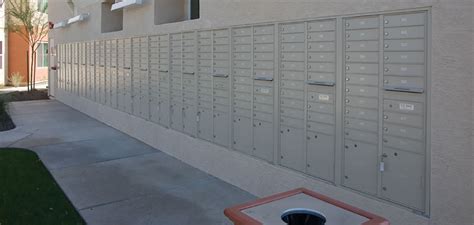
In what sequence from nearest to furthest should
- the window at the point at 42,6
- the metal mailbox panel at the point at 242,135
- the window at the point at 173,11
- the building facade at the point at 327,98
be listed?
the building facade at the point at 327,98 → the metal mailbox panel at the point at 242,135 → the window at the point at 173,11 → the window at the point at 42,6

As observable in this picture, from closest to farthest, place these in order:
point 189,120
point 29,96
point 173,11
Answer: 1. point 189,120
2. point 173,11
3. point 29,96

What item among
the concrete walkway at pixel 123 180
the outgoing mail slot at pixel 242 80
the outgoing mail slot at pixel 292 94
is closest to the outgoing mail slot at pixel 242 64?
the outgoing mail slot at pixel 242 80

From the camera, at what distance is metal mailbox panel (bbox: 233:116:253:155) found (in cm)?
514

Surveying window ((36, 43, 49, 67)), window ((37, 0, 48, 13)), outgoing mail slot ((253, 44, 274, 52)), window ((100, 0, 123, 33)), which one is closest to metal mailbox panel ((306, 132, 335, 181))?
outgoing mail slot ((253, 44, 274, 52))

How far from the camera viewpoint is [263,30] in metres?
4.80

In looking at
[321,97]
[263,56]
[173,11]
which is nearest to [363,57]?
[321,97]

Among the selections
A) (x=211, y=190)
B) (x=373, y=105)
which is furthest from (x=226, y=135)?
(x=373, y=105)

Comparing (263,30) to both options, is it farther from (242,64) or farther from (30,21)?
(30,21)

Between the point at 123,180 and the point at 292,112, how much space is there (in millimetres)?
2413

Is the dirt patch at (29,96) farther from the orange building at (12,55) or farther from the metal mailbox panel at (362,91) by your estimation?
the metal mailbox panel at (362,91)

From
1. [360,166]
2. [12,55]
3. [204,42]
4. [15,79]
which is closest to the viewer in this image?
[360,166]

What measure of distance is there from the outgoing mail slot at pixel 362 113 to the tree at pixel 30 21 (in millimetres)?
15864

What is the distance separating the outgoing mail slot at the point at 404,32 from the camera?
3242 millimetres

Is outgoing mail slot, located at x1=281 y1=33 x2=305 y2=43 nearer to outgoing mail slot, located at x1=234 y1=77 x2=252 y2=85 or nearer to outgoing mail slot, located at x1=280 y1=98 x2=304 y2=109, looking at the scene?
outgoing mail slot, located at x1=280 y1=98 x2=304 y2=109
